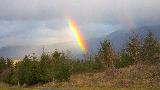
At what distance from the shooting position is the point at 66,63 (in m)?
106

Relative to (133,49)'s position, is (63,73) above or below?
below

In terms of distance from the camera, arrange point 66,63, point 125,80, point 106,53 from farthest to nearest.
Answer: point 106,53 < point 66,63 < point 125,80

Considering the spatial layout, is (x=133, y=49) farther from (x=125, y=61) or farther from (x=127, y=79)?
(x=127, y=79)

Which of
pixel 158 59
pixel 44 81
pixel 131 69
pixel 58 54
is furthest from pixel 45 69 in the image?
pixel 158 59

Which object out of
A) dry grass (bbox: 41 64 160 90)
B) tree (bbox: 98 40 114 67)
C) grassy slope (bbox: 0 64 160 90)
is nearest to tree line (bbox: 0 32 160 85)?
tree (bbox: 98 40 114 67)

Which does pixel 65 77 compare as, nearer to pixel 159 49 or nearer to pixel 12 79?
pixel 12 79

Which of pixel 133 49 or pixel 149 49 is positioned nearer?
pixel 149 49

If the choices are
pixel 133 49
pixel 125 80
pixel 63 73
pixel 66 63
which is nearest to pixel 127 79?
pixel 125 80

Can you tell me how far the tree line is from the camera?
10912 cm

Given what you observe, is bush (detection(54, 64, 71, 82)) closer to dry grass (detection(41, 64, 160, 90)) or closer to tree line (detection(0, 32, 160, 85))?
tree line (detection(0, 32, 160, 85))

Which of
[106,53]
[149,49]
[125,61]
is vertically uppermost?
[106,53]

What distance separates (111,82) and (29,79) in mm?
39727

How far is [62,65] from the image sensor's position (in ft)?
338

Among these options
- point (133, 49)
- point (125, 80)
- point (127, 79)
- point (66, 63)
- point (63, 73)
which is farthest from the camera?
point (133, 49)
